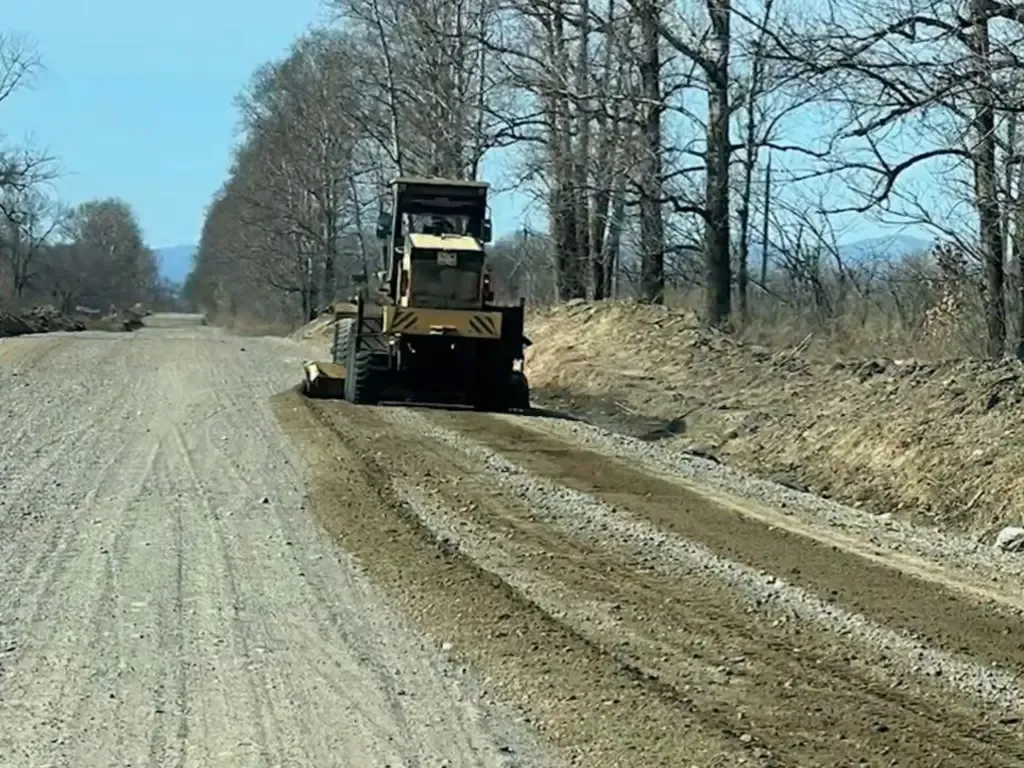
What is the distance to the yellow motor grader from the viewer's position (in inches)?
810

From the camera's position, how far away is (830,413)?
16.5 metres

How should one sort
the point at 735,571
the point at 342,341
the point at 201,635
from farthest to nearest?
A: 1. the point at 342,341
2. the point at 735,571
3. the point at 201,635

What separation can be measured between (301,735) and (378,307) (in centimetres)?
1607

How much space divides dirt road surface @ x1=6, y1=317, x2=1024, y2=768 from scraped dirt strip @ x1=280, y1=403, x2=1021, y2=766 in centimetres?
2

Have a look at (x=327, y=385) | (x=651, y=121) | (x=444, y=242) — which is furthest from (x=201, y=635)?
(x=651, y=121)

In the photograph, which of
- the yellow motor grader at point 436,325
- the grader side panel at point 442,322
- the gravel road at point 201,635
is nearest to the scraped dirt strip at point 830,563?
the gravel road at point 201,635

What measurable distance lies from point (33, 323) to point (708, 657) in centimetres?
4850

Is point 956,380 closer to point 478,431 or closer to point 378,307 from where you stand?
point 478,431

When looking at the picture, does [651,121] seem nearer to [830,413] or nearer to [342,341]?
[342,341]

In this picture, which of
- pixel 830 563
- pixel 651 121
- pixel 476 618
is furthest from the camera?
pixel 651 121

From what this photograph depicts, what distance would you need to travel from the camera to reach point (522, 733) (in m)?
6.02

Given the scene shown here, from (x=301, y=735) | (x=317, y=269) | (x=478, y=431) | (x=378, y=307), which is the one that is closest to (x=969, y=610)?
(x=301, y=735)

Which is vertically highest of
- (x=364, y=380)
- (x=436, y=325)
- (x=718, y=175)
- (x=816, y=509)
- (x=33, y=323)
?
(x=718, y=175)

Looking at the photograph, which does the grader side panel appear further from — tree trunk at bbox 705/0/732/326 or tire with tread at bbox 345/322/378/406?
tree trunk at bbox 705/0/732/326
